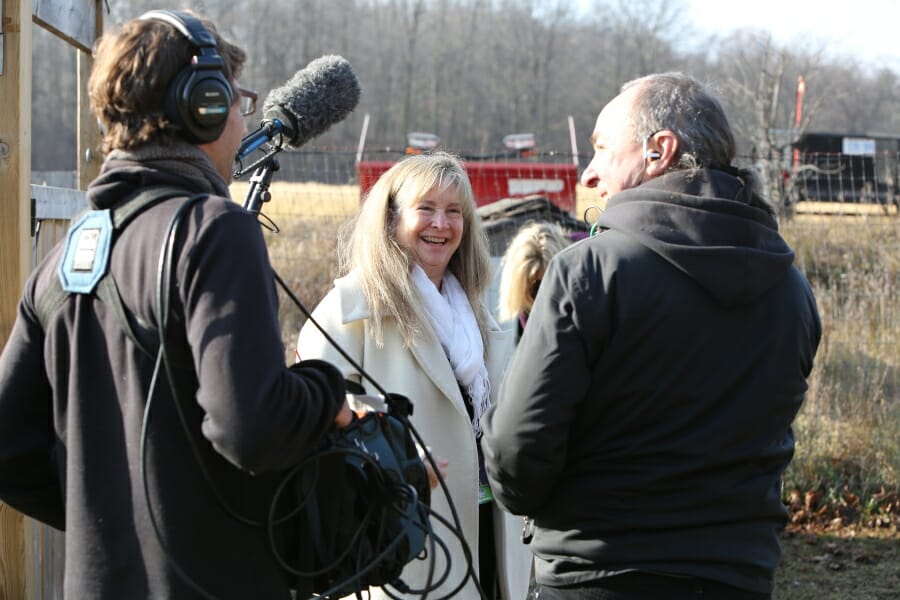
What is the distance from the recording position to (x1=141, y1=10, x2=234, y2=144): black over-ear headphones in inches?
79.4

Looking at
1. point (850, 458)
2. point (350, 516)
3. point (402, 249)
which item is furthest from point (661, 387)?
point (850, 458)

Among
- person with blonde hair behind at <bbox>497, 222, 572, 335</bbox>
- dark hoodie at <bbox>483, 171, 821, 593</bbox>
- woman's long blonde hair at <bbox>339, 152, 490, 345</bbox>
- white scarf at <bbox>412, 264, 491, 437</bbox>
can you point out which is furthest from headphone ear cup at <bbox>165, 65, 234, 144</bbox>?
person with blonde hair behind at <bbox>497, 222, 572, 335</bbox>

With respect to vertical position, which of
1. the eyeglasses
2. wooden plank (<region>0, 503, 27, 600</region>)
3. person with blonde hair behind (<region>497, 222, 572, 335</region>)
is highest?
the eyeglasses

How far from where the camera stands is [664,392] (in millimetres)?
2316

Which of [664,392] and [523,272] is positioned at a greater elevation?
[523,272]

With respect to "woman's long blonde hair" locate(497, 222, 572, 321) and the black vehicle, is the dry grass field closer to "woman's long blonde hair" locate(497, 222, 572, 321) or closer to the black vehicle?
"woman's long blonde hair" locate(497, 222, 572, 321)

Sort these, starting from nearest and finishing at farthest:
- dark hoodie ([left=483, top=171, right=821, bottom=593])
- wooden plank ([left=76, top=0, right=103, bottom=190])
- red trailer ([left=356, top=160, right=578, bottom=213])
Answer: dark hoodie ([left=483, top=171, right=821, bottom=593])
wooden plank ([left=76, top=0, right=103, bottom=190])
red trailer ([left=356, top=160, right=578, bottom=213])

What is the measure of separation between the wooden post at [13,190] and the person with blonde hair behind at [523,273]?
8.39 ft

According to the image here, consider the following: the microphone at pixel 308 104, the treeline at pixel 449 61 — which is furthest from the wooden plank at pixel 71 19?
the treeline at pixel 449 61

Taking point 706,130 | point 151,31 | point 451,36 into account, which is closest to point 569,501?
point 706,130

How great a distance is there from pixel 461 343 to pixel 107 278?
181cm

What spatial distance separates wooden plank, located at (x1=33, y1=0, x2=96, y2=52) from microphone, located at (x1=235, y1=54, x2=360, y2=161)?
1.16 meters

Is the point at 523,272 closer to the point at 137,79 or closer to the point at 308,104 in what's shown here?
the point at 308,104

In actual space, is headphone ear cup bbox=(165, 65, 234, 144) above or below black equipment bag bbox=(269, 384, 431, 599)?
above
